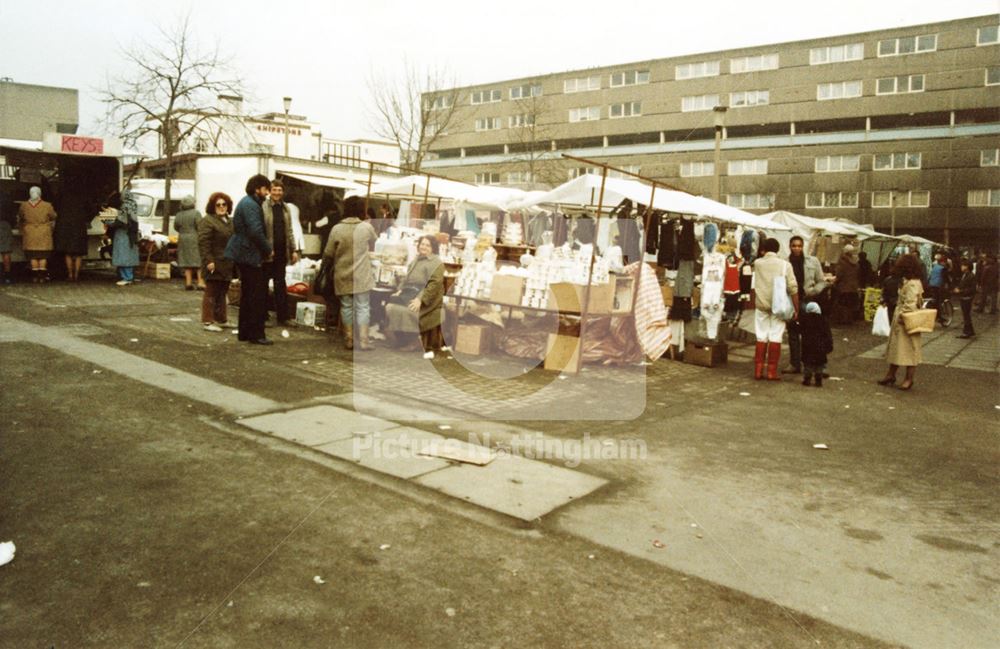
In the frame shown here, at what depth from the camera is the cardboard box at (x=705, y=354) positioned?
37.4 ft

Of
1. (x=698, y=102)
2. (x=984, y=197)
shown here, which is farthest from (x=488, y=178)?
(x=984, y=197)

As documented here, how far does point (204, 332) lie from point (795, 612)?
29.6 ft

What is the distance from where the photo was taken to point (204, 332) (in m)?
10.5

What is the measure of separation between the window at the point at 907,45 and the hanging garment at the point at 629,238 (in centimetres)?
5910

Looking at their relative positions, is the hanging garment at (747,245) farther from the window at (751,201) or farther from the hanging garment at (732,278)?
the window at (751,201)

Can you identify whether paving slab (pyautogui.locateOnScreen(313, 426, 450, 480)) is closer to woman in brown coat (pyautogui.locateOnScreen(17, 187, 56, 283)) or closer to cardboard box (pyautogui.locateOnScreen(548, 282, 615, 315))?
cardboard box (pyautogui.locateOnScreen(548, 282, 615, 315))

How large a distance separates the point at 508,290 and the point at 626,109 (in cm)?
6710

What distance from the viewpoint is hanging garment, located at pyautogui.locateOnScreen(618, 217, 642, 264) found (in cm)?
1255

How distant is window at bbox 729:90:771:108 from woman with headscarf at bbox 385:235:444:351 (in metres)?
63.0

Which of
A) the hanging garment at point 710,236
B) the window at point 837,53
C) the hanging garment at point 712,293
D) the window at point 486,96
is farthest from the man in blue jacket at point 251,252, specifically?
the window at point 486,96

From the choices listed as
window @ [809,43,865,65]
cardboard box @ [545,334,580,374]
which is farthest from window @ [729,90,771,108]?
cardboard box @ [545,334,580,374]

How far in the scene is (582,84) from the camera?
246 ft

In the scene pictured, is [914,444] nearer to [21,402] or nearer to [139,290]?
[21,402]

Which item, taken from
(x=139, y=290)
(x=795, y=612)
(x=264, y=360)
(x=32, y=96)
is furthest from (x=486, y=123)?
(x=795, y=612)
